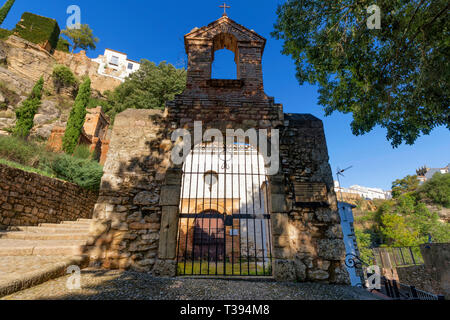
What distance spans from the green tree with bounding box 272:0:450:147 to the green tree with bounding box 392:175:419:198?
41620 millimetres

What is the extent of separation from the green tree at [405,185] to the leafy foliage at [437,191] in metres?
2.40

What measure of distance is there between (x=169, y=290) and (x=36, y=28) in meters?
40.7

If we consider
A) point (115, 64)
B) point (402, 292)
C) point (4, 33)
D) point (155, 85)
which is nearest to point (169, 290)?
point (402, 292)

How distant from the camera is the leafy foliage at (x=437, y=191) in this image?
103 ft

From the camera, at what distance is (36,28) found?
2827 cm

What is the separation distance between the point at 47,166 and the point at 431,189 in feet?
153

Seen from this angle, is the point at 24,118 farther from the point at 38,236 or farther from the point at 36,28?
the point at 36,28

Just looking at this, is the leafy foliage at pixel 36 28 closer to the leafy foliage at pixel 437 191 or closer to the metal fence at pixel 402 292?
the metal fence at pixel 402 292

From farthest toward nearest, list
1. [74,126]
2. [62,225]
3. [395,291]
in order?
1. [74,126]
2. [395,291]
3. [62,225]

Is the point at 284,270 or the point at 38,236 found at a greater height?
the point at 38,236

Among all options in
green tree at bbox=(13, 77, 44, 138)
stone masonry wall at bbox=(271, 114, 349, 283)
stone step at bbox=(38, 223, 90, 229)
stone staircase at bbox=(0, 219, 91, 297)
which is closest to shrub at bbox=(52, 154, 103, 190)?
stone step at bbox=(38, 223, 90, 229)

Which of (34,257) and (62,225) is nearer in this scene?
(34,257)
